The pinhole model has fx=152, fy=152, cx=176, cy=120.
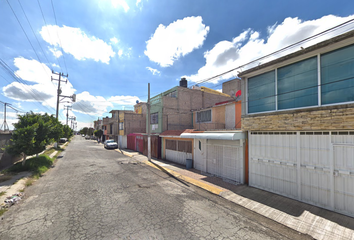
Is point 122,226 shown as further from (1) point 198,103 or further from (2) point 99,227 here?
(1) point 198,103

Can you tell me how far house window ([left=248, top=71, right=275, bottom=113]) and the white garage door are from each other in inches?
52.4

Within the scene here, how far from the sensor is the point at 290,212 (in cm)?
547

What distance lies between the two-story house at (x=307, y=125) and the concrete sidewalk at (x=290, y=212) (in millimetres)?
446

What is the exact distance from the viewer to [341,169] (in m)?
5.28

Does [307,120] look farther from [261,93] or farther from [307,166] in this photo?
[261,93]

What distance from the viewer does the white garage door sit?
5.23 meters

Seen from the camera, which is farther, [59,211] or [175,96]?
[175,96]

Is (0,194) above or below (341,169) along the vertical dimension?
below

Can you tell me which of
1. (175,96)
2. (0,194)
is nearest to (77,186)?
(0,194)

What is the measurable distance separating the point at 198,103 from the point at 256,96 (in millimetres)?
13353

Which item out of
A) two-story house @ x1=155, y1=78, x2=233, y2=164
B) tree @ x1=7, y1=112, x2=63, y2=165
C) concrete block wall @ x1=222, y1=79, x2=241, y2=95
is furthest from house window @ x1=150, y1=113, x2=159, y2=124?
concrete block wall @ x1=222, y1=79, x2=241, y2=95

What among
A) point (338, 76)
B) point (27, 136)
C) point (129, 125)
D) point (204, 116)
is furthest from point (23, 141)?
point (129, 125)

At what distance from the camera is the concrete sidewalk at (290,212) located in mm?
4452

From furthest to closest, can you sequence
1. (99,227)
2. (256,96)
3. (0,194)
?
(256,96) < (0,194) < (99,227)
